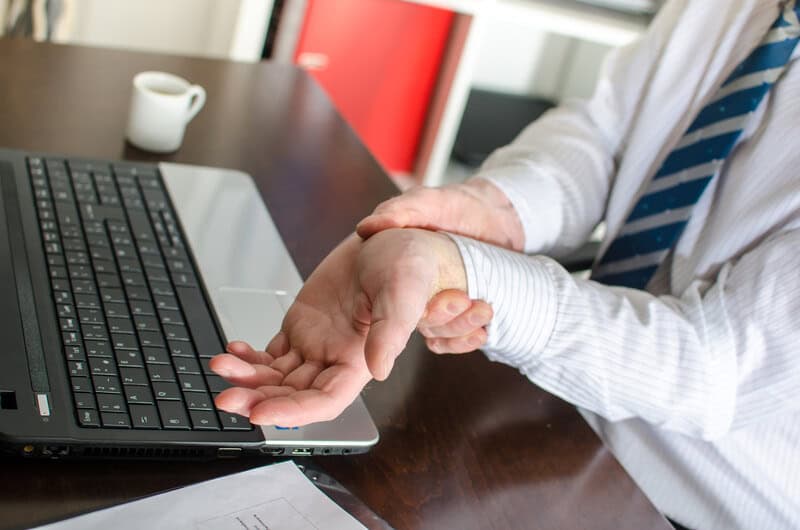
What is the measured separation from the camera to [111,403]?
1.99ft

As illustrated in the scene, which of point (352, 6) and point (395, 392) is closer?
point (395, 392)

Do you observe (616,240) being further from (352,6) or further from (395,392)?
(352,6)

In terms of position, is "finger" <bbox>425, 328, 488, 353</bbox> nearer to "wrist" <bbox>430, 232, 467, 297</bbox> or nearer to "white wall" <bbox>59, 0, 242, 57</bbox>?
"wrist" <bbox>430, 232, 467, 297</bbox>

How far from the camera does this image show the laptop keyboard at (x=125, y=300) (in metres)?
0.62

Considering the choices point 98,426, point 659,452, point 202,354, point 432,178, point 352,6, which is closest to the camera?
point 98,426

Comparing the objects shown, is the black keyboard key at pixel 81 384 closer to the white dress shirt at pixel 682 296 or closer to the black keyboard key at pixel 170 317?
the black keyboard key at pixel 170 317

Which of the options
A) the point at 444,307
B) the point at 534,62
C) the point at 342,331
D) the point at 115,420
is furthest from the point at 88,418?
the point at 534,62

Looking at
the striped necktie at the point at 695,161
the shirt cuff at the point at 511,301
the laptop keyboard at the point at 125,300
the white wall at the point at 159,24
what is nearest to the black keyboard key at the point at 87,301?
the laptop keyboard at the point at 125,300

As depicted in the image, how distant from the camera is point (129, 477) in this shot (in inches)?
23.5

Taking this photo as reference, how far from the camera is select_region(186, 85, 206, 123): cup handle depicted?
3.67 ft

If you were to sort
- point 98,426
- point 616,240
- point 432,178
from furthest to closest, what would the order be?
point 432,178 < point 616,240 < point 98,426

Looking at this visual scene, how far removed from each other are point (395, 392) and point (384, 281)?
11 cm

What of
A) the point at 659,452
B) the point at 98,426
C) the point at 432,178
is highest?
the point at 98,426

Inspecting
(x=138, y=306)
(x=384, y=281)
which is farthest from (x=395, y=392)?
(x=138, y=306)
